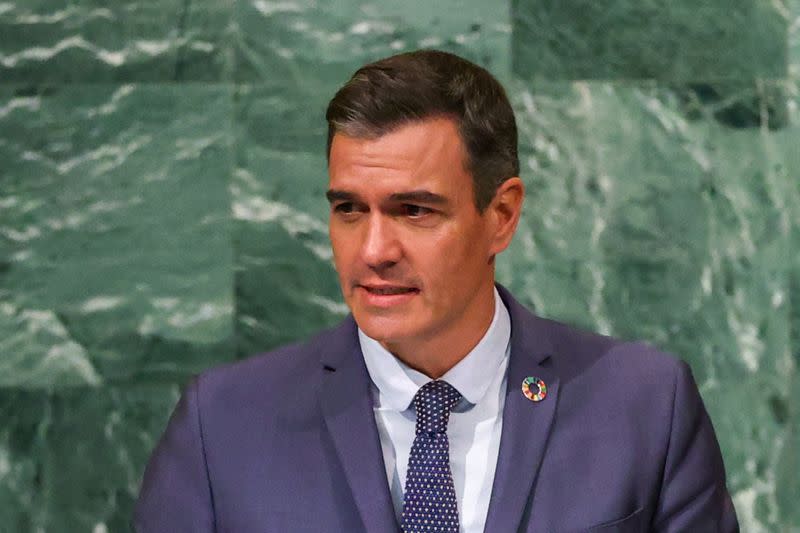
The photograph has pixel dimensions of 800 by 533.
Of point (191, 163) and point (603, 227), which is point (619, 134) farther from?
point (191, 163)

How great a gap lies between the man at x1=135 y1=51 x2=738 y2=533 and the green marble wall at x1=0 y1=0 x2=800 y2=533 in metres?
1.15

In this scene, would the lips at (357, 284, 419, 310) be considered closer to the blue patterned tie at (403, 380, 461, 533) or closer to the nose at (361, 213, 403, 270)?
the nose at (361, 213, 403, 270)

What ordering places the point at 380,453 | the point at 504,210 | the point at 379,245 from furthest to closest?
1. the point at 504,210
2. the point at 380,453
3. the point at 379,245

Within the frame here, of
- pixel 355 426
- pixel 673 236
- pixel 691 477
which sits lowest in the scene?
pixel 673 236

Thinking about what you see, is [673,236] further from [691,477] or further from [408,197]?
[408,197]

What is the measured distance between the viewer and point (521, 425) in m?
2.17

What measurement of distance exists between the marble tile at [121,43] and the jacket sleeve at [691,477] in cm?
162

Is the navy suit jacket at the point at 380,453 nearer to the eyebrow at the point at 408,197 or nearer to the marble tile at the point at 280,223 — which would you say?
the eyebrow at the point at 408,197

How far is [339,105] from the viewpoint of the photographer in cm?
211

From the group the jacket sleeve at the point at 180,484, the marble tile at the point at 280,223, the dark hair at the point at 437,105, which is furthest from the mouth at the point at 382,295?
the marble tile at the point at 280,223

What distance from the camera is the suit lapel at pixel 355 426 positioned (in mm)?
2082

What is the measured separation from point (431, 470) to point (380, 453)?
82 mm

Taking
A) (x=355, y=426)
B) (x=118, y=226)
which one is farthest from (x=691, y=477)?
(x=118, y=226)

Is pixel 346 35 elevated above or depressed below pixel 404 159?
below
